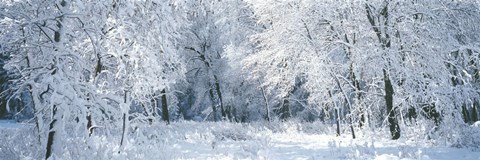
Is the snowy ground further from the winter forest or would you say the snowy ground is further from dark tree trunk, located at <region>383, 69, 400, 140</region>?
dark tree trunk, located at <region>383, 69, 400, 140</region>

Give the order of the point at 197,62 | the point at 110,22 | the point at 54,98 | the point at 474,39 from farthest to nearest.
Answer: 1. the point at 197,62
2. the point at 474,39
3. the point at 110,22
4. the point at 54,98

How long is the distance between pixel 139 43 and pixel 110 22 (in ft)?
4.84

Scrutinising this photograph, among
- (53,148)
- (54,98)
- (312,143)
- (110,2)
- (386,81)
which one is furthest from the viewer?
(386,81)

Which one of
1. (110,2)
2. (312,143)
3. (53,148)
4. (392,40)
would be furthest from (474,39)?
(53,148)

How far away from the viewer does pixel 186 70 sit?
13.2m

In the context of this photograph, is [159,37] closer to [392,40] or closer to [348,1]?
[348,1]

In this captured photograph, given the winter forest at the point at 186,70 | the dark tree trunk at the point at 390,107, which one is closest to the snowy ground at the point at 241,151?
the winter forest at the point at 186,70

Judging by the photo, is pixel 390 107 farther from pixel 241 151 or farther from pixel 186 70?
pixel 186 70

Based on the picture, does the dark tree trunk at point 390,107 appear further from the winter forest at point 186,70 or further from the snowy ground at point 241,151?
the snowy ground at point 241,151

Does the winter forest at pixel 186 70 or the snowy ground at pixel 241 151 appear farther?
the snowy ground at pixel 241 151

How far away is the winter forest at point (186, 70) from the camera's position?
21.0 feet

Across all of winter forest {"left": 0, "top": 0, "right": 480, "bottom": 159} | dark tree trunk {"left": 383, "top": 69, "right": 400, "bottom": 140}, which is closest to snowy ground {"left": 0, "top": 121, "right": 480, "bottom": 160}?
winter forest {"left": 0, "top": 0, "right": 480, "bottom": 159}

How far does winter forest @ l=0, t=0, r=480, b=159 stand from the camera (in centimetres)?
641

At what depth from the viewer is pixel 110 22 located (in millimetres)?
7977
